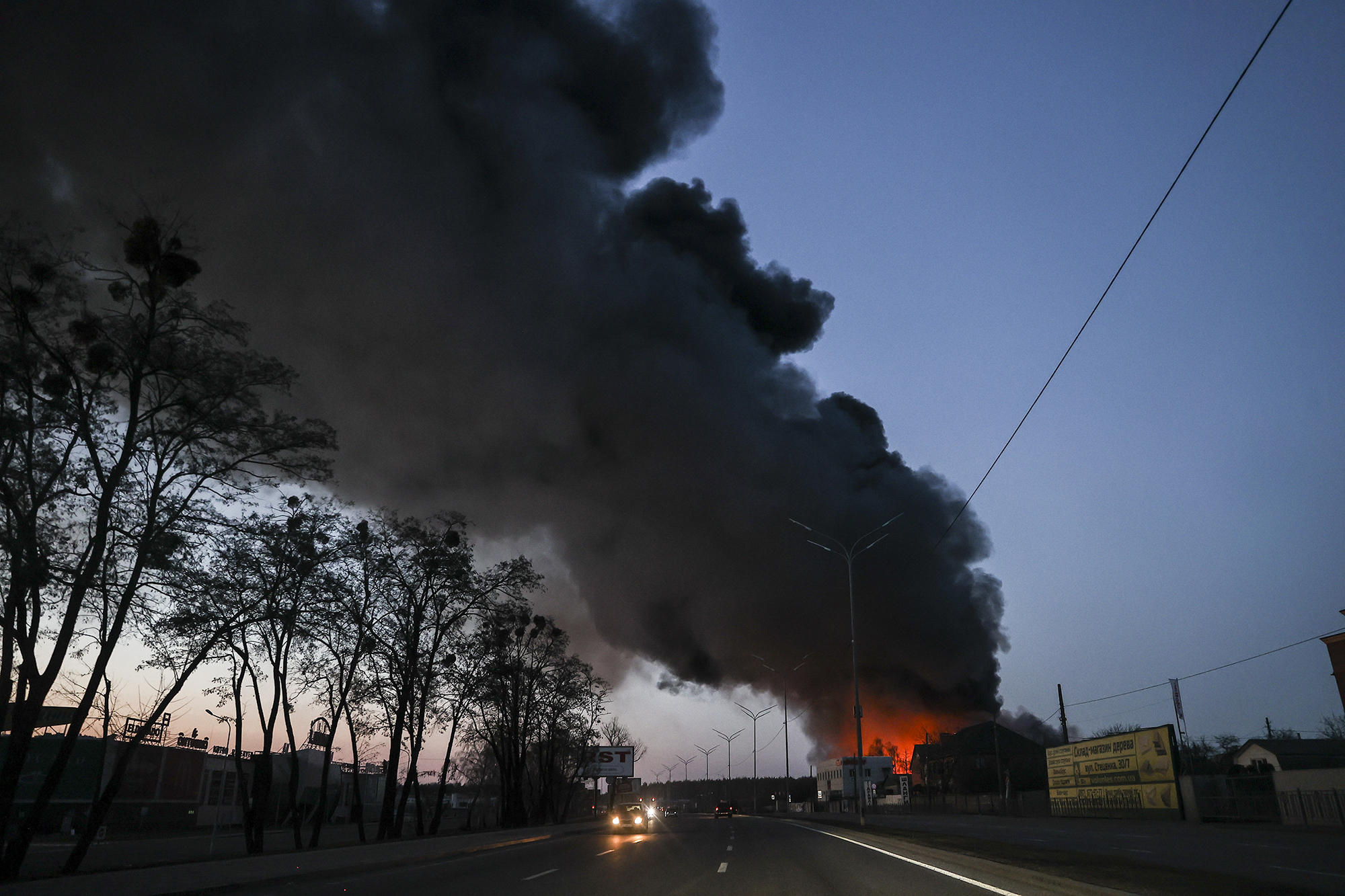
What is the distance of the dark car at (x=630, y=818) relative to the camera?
48.9 metres

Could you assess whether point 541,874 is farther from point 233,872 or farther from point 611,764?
point 611,764

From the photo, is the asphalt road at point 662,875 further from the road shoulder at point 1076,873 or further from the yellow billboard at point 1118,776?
the yellow billboard at point 1118,776

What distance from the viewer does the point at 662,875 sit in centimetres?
1619

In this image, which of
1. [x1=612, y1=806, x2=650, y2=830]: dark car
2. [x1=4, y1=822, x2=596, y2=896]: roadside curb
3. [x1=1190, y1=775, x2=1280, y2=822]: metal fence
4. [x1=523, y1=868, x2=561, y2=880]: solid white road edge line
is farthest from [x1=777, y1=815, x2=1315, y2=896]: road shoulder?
[x1=612, y1=806, x2=650, y2=830]: dark car

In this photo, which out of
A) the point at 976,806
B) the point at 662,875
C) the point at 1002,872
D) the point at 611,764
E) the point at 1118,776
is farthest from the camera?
the point at 611,764

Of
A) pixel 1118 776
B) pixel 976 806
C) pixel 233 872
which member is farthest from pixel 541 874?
pixel 976 806

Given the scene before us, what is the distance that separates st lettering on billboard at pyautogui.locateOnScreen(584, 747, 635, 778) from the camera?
94306 mm

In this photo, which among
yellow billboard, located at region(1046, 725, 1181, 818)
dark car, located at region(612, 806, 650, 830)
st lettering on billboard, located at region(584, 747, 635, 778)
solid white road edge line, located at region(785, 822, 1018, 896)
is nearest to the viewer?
solid white road edge line, located at region(785, 822, 1018, 896)

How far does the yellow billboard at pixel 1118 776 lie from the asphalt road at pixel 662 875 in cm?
3064

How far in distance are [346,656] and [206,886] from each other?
23.3 m

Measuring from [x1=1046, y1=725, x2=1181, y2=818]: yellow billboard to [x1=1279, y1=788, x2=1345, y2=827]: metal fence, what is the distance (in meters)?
6.44

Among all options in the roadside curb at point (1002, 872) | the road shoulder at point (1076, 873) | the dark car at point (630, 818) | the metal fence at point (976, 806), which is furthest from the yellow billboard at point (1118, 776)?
the roadside curb at point (1002, 872)

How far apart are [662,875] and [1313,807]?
37704mm

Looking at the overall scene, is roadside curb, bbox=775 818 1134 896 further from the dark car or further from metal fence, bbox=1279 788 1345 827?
the dark car
